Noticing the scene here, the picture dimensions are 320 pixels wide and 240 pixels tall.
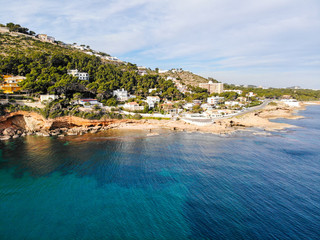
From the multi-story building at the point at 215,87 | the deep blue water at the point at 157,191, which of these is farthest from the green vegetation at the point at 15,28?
the multi-story building at the point at 215,87

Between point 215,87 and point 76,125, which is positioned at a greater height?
point 215,87

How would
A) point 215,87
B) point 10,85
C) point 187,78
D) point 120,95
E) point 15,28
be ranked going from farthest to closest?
1. point 187,78
2. point 215,87
3. point 15,28
4. point 120,95
5. point 10,85

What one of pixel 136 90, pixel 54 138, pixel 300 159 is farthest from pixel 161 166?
pixel 136 90

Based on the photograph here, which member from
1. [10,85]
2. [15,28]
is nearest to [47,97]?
[10,85]

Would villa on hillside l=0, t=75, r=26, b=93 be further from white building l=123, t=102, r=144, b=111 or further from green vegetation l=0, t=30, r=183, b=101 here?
white building l=123, t=102, r=144, b=111

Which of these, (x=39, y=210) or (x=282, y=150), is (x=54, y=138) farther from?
(x=282, y=150)

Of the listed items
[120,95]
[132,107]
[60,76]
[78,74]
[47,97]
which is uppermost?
[78,74]

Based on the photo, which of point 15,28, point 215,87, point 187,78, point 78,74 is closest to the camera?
point 78,74

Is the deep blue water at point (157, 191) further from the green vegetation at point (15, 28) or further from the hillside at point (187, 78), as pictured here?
the hillside at point (187, 78)

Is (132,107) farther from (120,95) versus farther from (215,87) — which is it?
(215,87)

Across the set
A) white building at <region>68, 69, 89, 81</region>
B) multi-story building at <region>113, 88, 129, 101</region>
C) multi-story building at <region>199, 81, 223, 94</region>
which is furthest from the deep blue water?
multi-story building at <region>199, 81, 223, 94</region>
